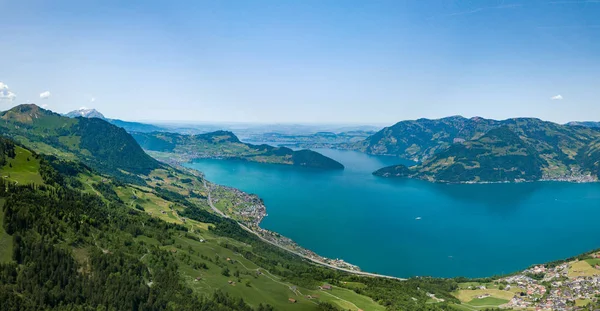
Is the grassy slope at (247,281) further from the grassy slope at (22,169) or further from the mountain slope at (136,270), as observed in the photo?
the grassy slope at (22,169)

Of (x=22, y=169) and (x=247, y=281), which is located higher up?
(x=22, y=169)

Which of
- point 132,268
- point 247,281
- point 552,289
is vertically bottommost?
point 552,289

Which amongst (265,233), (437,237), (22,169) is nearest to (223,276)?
(22,169)

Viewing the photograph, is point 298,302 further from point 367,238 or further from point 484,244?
point 484,244

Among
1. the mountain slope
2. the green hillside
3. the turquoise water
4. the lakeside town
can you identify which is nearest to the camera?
the mountain slope

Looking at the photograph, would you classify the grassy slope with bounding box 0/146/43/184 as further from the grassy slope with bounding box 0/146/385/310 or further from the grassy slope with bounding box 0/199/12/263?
the grassy slope with bounding box 0/199/12/263

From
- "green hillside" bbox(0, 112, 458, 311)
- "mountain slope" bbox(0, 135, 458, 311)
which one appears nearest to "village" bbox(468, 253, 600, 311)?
"mountain slope" bbox(0, 135, 458, 311)

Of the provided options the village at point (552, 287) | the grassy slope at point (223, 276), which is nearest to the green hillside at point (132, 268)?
the grassy slope at point (223, 276)

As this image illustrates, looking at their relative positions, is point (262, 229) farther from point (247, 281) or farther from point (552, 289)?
point (552, 289)
